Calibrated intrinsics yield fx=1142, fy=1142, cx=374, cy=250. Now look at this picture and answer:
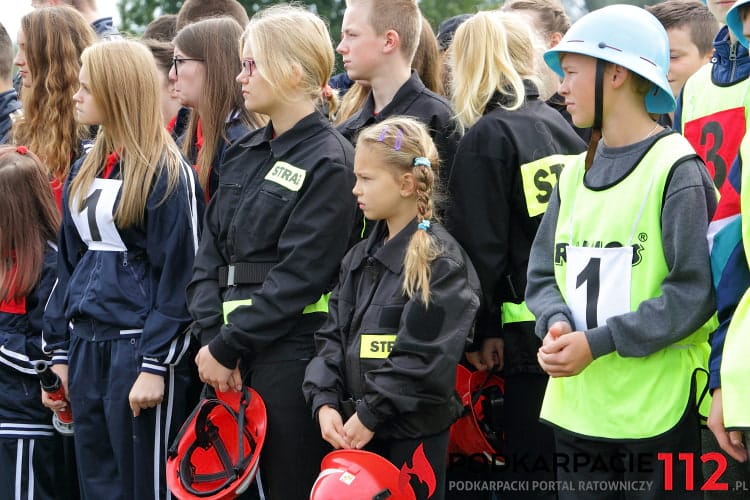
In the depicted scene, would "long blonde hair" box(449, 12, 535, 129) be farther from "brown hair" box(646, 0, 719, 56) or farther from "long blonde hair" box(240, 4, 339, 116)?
"brown hair" box(646, 0, 719, 56)

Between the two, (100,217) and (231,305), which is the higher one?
(100,217)

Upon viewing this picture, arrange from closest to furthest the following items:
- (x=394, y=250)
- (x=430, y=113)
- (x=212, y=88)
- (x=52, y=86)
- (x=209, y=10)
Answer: (x=394, y=250) → (x=430, y=113) → (x=212, y=88) → (x=52, y=86) → (x=209, y=10)

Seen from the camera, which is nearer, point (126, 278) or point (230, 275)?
point (230, 275)

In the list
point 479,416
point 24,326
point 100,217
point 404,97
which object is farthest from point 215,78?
point 479,416

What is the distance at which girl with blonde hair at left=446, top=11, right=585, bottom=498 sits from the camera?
15.1ft

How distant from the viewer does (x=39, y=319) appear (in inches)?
217

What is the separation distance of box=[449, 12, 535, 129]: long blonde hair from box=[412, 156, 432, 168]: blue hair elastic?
507 mm

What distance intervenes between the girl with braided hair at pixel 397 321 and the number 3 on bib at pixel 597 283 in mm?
548

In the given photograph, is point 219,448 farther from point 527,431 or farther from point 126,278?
point 527,431

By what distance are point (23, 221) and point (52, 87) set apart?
2.72 ft

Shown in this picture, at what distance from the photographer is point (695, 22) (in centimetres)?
578

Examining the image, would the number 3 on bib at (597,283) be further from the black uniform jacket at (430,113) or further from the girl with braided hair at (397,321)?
the black uniform jacket at (430,113)

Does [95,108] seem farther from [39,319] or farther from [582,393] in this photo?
[582,393]

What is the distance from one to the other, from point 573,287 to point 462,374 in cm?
116
